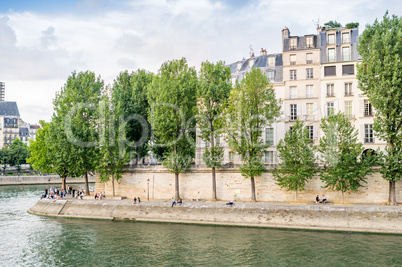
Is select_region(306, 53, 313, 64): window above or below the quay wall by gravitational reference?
above

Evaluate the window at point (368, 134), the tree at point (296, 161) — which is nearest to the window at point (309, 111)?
the window at point (368, 134)

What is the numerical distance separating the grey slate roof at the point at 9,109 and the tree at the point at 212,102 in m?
126

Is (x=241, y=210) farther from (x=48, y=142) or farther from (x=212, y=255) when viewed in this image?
(x=48, y=142)

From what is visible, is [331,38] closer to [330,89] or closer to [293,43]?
[293,43]

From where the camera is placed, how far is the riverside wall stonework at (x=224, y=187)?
42.0m

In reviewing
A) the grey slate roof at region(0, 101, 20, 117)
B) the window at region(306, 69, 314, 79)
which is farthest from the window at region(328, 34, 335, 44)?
the grey slate roof at region(0, 101, 20, 117)

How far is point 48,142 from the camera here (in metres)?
54.3

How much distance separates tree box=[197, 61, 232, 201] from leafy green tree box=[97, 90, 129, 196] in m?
11.3

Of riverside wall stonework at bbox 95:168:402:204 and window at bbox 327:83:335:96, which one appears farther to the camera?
window at bbox 327:83:335:96

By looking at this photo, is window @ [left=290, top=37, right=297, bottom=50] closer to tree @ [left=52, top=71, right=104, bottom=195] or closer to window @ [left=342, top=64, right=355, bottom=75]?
window @ [left=342, top=64, right=355, bottom=75]

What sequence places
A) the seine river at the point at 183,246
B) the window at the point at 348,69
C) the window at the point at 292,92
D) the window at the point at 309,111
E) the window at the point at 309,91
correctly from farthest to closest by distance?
the window at the point at 292,92 → the window at the point at 309,91 → the window at the point at 309,111 → the window at the point at 348,69 → the seine river at the point at 183,246

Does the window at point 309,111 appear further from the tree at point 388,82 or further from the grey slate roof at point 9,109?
the grey slate roof at point 9,109

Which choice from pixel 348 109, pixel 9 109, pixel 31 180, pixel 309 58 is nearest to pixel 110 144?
pixel 309 58

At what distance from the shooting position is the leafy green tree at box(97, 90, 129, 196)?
49844mm
